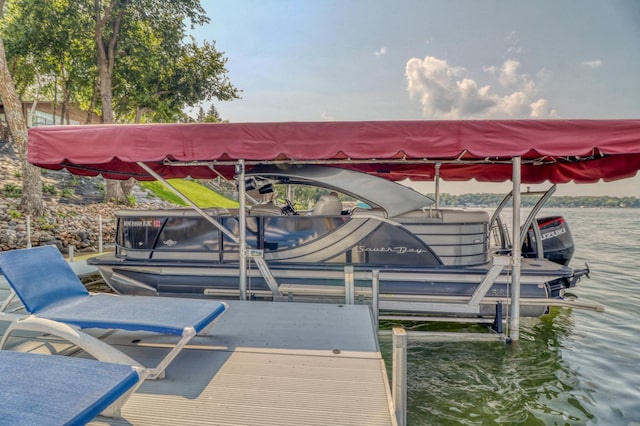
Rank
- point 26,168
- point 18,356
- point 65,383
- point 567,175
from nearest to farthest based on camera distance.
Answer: point 65,383
point 18,356
point 567,175
point 26,168

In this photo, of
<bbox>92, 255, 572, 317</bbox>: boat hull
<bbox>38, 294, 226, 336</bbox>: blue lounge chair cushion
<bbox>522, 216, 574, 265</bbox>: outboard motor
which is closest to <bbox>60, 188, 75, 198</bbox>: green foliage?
<bbox>92, 255, 572, 317</bbox>: boat hull

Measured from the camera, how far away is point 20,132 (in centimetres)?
1069

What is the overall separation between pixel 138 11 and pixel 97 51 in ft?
8.78

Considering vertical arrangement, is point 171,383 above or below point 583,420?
above

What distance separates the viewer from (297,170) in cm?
477

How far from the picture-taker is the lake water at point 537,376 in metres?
3.26

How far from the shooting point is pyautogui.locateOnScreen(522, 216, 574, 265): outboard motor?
5508 mm

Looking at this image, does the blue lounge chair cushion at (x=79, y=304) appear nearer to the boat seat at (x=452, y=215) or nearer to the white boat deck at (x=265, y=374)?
the white boat deck at (x=265, y=374)

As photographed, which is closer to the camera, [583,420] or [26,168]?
[583,420]

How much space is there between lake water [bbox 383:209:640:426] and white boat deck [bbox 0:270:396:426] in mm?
1015

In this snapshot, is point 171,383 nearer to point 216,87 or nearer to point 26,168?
point 26,168

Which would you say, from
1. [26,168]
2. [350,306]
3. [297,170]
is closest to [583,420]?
[350,306]

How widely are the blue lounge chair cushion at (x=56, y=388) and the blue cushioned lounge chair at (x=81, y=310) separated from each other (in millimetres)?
482

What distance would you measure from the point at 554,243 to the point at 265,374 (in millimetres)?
5150
